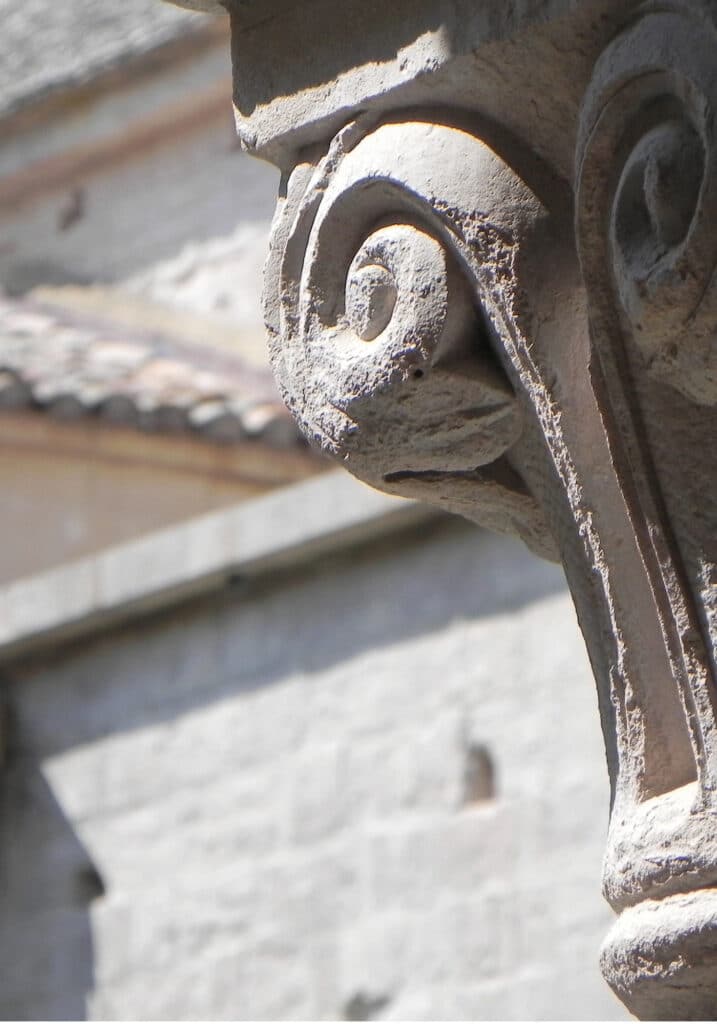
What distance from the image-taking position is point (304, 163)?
1525 millimetres

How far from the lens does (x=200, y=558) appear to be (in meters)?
4.64

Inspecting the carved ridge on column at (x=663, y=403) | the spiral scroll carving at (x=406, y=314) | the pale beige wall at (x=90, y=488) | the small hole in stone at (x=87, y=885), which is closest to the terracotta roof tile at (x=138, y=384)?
the pale beige wall at (x=90, y=488)

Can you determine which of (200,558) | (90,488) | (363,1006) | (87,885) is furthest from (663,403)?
(90,488)

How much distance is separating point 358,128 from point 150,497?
5527 millimetres

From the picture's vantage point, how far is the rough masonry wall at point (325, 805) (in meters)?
4.05

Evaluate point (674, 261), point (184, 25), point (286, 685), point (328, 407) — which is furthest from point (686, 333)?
point (184, 25)

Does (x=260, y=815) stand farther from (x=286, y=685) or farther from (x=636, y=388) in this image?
(x=636, y=388)

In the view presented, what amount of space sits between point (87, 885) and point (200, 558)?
82cm

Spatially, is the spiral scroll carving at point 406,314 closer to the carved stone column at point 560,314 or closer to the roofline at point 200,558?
the carved stone column at point 560,314

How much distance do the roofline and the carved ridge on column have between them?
113 inches

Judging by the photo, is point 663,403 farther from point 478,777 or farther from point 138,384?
point 138,384

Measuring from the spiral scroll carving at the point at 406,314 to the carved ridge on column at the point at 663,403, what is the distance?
0.09 m

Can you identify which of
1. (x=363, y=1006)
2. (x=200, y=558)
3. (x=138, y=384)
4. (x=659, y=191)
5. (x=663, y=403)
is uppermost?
(x=138, y=384)

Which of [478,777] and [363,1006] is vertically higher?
[478,777]
